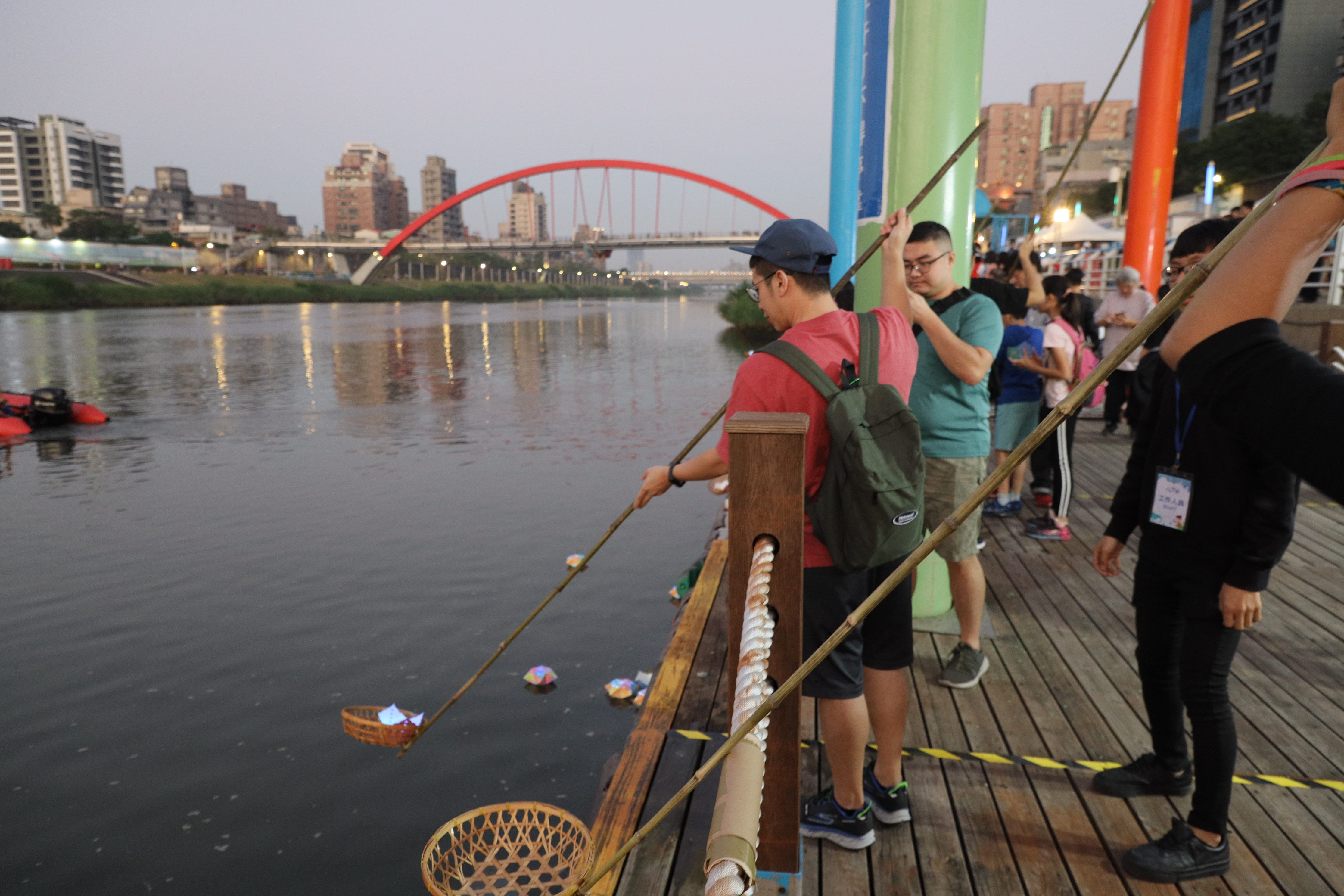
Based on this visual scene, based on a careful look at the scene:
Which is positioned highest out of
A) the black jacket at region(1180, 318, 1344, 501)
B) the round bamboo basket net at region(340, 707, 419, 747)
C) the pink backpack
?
the black jacket at region(1180, 318, 1344, 501)

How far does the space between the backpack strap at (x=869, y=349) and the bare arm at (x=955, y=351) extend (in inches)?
32.8

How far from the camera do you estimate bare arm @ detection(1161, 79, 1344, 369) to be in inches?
35.5

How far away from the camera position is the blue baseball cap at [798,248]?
2129 millimetres

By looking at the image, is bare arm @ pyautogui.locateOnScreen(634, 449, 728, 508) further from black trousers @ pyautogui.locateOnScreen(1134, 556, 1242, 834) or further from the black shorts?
black trousers @ pyautogui.locateOnScreen(1134, 556, 1242, 834)

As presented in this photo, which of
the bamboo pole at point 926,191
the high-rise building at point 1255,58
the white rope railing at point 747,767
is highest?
the high-rise building at point 1255,58

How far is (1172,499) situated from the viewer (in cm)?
224

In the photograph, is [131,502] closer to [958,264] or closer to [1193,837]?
[958,264]

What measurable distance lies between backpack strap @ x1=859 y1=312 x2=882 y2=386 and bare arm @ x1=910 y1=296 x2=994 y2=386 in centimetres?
83

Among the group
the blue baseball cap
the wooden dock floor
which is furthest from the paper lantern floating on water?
A: the blue baseball cap

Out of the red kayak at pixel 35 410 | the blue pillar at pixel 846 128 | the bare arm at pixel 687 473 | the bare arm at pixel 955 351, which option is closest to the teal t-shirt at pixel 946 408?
the bare arm at pixel 955 351

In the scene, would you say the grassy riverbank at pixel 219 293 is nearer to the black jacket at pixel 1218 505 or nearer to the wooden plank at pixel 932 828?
the wooden plank at pixel 932 828

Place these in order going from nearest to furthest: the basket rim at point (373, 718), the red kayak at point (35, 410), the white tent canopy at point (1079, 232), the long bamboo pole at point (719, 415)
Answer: the long bamboo pole at point (719, 415) → the basket rim at point (373, 718) → the red kayak at point (35, 410) → the white tent canopy at point (1079, 232)

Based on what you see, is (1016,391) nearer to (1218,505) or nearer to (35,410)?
(1218,505)

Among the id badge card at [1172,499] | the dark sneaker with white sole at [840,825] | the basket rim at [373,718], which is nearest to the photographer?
the id badge card at [1172,499]
